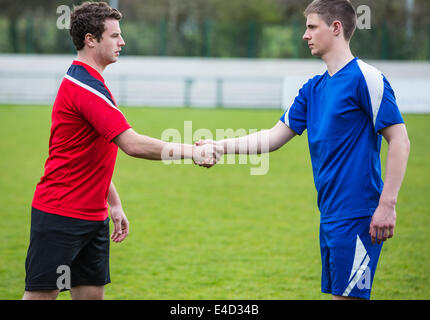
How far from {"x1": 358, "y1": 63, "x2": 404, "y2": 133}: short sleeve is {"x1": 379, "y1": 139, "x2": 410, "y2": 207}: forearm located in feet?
0.43

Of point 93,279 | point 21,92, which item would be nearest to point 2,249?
point 93,279

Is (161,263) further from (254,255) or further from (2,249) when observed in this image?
(2,249)

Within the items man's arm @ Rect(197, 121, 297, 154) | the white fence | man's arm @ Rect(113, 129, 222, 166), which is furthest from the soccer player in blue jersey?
the white fence

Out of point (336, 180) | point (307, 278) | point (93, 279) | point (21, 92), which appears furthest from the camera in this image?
point (21, 92)

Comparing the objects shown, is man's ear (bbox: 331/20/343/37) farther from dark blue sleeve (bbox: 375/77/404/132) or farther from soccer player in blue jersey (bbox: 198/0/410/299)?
dark blue sleeve (bbox: 375/77/404/132)

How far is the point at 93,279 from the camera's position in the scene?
386 cm

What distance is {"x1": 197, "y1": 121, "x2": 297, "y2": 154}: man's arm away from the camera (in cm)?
412

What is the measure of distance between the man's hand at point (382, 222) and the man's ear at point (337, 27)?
1.08m

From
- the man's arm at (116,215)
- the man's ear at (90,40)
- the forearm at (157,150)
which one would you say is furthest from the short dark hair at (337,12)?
the man's arm at (116,215)

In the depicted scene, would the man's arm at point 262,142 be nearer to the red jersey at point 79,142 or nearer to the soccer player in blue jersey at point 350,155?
the soccer player in blue jersey at point 350,155

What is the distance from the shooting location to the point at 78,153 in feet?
11.8

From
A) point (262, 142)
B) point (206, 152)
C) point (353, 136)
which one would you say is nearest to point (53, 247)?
point (206, 152)

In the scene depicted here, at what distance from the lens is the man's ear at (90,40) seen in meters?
3.62
